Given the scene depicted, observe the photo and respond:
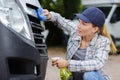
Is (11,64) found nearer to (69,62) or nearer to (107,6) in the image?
(69,62)

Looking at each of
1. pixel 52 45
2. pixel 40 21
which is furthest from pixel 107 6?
pixel 40 21

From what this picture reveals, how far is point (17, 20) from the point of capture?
373cm

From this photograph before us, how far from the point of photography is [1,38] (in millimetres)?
3459

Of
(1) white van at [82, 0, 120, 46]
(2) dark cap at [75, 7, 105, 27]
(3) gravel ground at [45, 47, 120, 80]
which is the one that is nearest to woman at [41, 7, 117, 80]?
(2) dark cap at [75, 7, 105, 27]

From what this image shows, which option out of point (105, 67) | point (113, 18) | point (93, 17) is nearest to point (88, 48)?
point (93, 17)

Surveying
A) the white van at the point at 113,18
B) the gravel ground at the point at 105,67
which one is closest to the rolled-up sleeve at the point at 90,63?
the gravel ground at the point at 105,67

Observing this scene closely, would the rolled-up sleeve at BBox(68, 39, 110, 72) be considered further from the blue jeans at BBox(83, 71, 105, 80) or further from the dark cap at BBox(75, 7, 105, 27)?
the dark cap at BBox(75, 7, 105, 27)

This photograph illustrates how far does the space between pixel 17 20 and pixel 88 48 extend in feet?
2.57

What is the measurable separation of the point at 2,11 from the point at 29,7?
0.43 metres

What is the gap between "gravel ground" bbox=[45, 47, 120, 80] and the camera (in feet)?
28.5

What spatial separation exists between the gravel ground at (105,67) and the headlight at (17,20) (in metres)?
4.14

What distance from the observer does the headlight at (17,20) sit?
11.9 feet

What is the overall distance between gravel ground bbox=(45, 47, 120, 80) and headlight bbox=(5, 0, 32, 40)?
4.14m

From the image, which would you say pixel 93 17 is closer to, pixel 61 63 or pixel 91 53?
pixel 91 53
